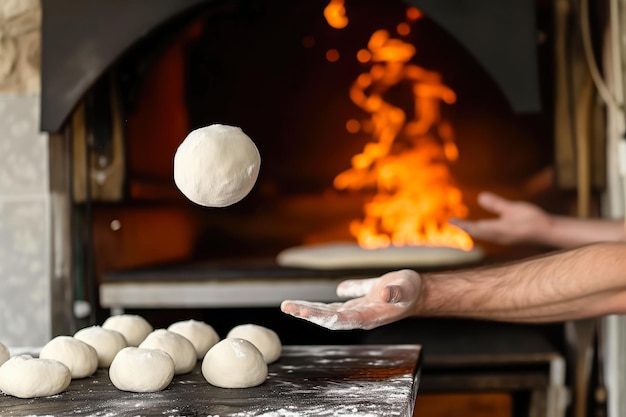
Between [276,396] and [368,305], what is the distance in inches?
9.3

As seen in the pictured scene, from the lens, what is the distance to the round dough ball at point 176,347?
1.40 meters

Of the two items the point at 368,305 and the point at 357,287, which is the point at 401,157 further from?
the point at 368,305

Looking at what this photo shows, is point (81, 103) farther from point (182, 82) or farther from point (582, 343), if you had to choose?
point (582, 343)

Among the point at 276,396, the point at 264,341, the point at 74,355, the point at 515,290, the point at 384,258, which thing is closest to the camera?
the point at 276,396

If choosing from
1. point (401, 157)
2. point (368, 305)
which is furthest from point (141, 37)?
point (401, 157)

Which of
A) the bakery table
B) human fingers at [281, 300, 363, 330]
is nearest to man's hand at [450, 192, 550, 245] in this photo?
the bakery table

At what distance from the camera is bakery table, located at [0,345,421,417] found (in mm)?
1177

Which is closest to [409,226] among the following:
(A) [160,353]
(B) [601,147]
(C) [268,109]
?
(C) [268,109]

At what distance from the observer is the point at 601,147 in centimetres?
204

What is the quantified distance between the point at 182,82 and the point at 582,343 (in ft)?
4.29

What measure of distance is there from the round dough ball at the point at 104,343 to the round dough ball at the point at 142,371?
0.46 feet

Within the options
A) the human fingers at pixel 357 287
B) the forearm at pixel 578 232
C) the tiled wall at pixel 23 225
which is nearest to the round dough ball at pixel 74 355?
the human fingers at pixel 357 287

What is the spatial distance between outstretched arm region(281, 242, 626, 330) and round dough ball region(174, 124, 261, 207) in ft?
0.87

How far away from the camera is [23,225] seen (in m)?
2.08
